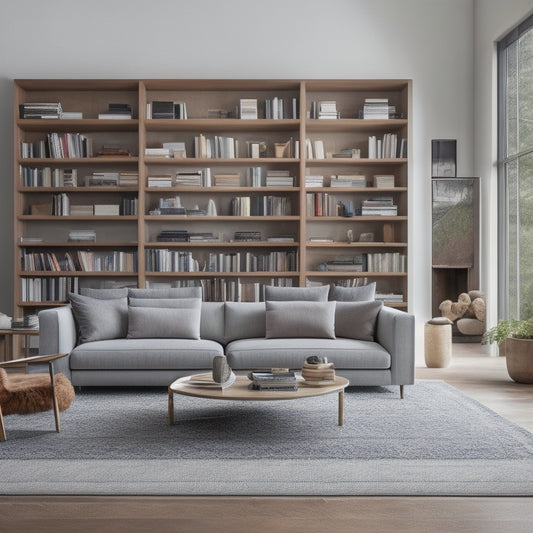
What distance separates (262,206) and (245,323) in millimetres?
2028

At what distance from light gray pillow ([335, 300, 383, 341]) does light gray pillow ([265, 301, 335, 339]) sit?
96 millimetres

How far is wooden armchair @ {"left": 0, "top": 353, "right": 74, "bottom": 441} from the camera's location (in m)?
4.04

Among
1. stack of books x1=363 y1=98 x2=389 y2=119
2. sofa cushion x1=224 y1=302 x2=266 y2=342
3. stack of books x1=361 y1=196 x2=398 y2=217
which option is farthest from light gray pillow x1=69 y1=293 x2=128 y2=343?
stack of books x1=363 y1=98 x2=389 y2=119

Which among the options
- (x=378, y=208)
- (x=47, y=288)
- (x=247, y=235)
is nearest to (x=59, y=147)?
(x=47, y=288)

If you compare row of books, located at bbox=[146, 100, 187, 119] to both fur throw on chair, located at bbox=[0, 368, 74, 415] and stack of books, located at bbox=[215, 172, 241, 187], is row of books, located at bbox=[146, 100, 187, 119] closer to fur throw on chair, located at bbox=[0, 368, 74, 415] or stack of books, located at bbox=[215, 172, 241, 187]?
stack of books, located at bbox=[215, 172, 241, 187]

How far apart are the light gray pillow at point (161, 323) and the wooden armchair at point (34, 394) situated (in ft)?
3.58

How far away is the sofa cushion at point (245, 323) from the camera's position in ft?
18.5

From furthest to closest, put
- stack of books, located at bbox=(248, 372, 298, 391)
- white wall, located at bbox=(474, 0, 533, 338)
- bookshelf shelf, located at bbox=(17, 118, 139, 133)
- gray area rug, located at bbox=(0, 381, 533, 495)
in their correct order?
white wall, located at bbox=(474, 0, 533, 338) → bookshelf shelf, located at bbox=(17, 118, 139, 133) → stack of books, located at bbox=(248, 372, 298, 391) → gray area rug, located at bbox=(0, 381, 533, 495)

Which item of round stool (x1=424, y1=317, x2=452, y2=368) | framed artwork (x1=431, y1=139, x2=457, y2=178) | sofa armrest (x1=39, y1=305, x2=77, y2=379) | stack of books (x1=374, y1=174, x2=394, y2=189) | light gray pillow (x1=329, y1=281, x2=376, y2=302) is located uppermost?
framed artwork (x1=431, y1=139, x2=457, y2=178)

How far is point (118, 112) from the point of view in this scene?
7219 millimetres

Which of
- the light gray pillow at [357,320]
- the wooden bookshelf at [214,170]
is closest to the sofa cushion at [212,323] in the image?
the light gray pillow at [357,320]

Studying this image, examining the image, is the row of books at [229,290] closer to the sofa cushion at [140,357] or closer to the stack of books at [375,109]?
the stack of books at [375,109]

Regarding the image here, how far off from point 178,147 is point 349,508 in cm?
530

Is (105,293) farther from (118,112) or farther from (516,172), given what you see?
(516,172)
